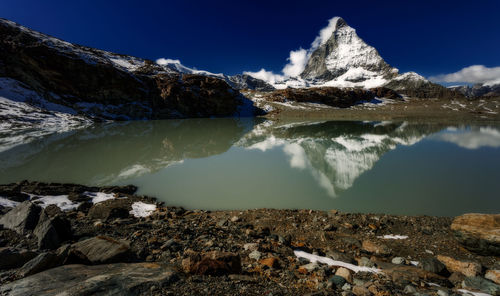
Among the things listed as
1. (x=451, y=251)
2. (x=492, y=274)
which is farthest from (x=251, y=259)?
(x=451, y=251)

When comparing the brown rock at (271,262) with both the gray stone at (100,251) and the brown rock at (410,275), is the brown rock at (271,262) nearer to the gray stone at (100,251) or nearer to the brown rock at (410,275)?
the brown rock at (410,275)

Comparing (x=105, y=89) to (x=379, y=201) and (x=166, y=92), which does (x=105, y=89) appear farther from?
(x=379, y=201)

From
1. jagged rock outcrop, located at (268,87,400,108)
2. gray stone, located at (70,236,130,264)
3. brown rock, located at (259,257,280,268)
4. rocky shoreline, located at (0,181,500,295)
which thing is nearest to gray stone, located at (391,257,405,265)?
rocky shoreline, located at (0,181,500,295)

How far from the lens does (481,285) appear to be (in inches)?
199

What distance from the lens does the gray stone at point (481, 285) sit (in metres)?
4.90

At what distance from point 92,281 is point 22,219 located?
16.1ft

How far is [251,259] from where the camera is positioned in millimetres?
5730

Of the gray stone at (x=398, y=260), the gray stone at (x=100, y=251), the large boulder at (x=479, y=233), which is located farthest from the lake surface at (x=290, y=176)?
the gray stone at (x=100, y=251)

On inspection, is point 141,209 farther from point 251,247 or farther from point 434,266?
point 434,266

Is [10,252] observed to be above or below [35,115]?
below

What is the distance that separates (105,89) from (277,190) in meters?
84.8

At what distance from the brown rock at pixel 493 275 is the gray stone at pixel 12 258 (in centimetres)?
1111

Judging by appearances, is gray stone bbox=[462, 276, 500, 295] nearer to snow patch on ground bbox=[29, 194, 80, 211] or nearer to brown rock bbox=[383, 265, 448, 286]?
brown rock bbox=[383, 265, 448, 286]

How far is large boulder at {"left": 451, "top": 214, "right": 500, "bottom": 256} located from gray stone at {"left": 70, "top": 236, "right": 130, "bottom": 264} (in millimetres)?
10553
